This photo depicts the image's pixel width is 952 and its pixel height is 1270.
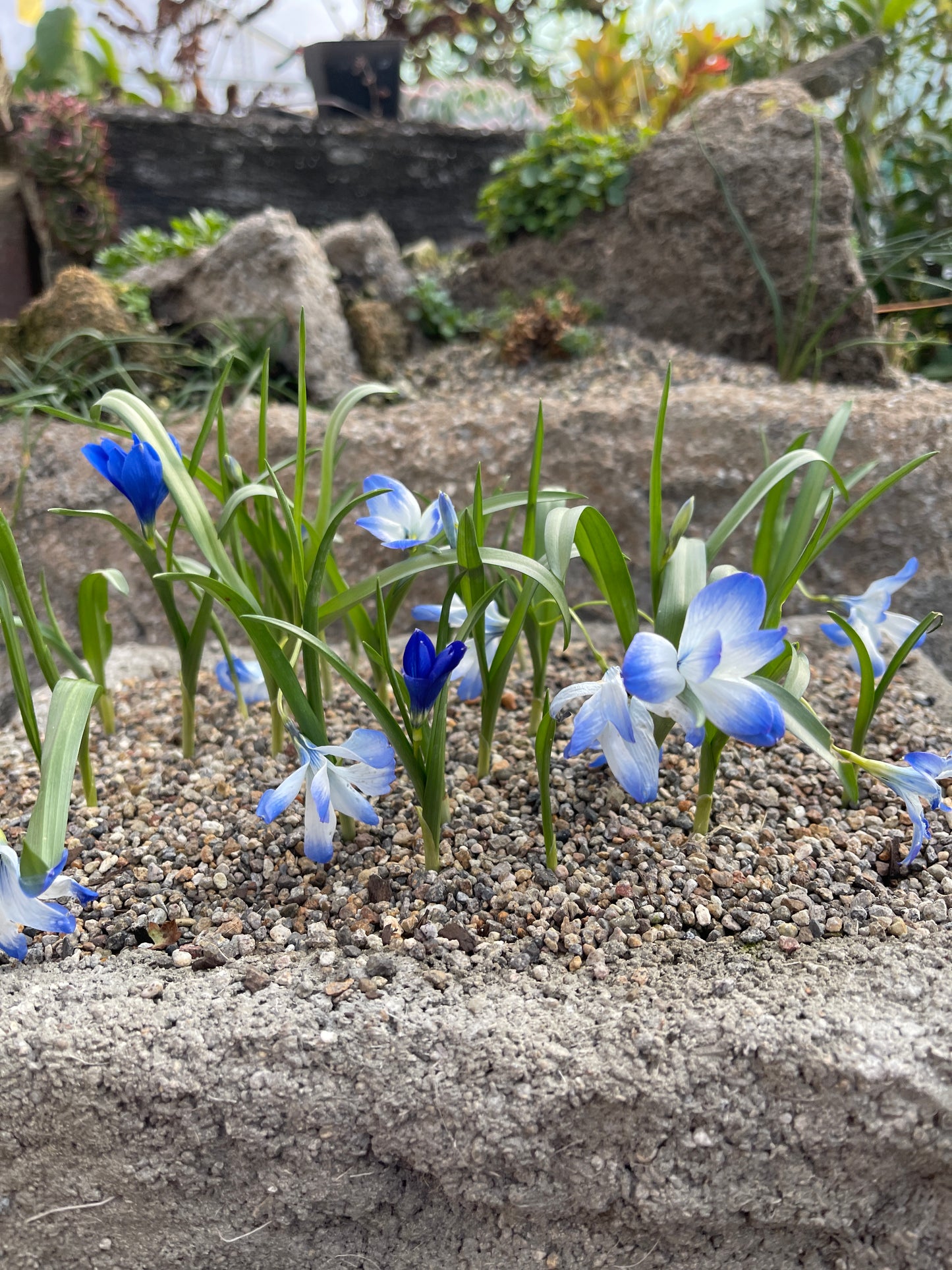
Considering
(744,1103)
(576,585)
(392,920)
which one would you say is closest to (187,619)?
(576,585)

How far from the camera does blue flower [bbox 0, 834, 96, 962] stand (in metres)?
0.94

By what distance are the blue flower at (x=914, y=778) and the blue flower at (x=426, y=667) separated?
0.46 meters

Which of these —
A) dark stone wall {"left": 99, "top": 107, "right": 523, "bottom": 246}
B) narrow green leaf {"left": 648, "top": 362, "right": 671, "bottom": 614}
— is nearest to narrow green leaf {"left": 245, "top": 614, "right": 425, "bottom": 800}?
narrow green leaf {"left": 648, "top": 362, "right": 671, "bottom": 614}

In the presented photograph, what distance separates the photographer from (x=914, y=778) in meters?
1.08

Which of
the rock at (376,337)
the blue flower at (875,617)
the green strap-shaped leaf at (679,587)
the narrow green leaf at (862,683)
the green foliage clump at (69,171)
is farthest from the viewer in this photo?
the green foliage clump at (69,171)

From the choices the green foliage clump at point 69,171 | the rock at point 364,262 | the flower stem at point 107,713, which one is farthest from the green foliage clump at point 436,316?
the flower stem at point 107,713

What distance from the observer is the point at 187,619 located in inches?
86.3

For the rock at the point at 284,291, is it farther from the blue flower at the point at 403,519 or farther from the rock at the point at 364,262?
the blue flower at the point at 403,519

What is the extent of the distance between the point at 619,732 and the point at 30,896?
65 centimetres

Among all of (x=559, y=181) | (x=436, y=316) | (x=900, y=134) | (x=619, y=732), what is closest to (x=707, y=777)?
(x=619, y=732)

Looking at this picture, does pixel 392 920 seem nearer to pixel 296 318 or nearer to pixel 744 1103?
pixel 744 1103

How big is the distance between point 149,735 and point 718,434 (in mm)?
1574

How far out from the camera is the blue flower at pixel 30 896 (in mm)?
945

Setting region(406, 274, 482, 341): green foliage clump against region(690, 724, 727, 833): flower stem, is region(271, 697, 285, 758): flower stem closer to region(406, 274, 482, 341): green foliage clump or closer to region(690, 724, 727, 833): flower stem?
region(690, 724, 727, 833): flower stem
